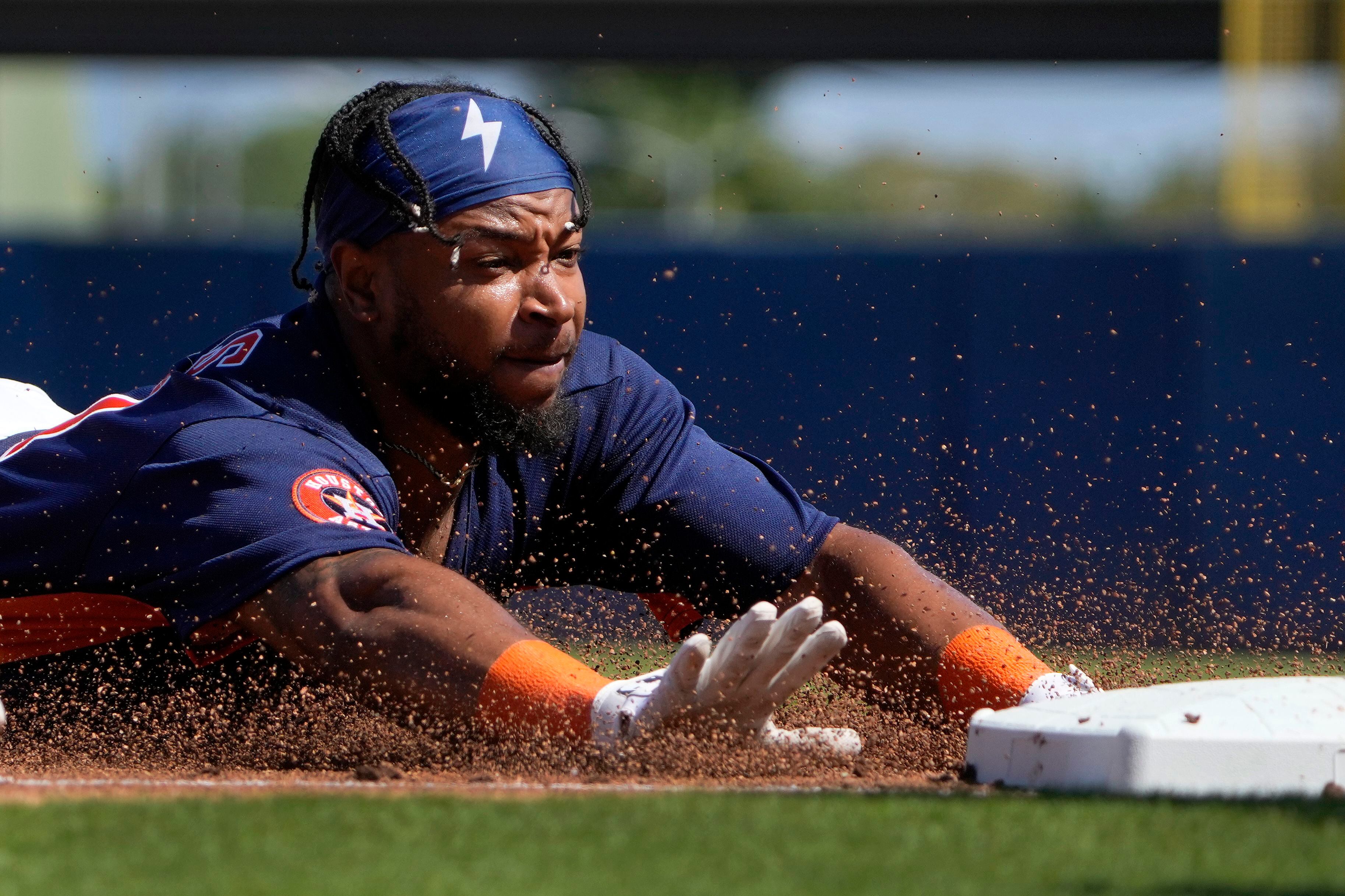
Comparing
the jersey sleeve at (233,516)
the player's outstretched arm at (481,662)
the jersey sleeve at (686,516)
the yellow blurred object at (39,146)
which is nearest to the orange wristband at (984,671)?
the jersey sleeve at (686,516)

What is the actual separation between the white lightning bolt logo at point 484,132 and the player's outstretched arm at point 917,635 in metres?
1.19

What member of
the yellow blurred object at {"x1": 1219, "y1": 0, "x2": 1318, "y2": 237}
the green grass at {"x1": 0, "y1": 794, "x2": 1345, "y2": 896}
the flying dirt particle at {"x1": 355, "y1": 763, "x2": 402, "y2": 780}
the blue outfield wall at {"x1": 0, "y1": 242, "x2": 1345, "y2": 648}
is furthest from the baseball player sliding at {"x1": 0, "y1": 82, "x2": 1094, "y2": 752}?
the yellow blurred object at {"x1": 1219, "y1": 0, "x2": 1318, "y2": 237}

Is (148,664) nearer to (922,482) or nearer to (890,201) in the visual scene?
(922,482)

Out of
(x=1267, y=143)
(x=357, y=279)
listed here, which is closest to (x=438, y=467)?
(x=357, y=279)

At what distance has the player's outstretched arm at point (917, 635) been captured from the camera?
369cm

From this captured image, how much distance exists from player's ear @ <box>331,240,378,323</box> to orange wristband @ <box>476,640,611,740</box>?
1.01 m

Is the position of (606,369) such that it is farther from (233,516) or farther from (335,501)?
(233,516)

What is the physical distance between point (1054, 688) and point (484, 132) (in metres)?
1.72

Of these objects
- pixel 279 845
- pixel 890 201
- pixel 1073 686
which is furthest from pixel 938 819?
pixel 890 201

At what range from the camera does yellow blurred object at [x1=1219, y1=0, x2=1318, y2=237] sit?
27.8ft

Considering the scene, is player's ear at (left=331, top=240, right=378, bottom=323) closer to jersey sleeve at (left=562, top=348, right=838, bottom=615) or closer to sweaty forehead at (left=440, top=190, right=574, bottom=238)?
sweaty forehead at (left=440, top=190, right=574, bottom=238)

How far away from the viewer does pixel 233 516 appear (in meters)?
3.28

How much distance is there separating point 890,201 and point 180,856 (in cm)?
4126

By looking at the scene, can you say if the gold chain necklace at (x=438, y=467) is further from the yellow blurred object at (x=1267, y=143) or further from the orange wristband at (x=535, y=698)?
the yellow blurred object at (x=1267, y=143)
